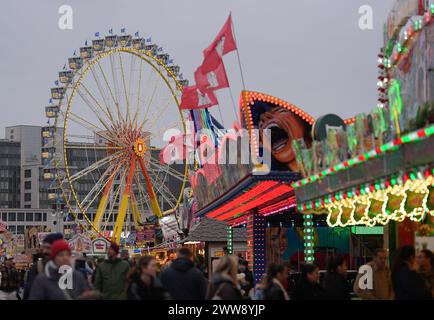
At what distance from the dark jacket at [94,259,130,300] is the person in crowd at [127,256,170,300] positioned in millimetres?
2083

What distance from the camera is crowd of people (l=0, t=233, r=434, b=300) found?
33.8 feet

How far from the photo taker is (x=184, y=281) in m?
11.6

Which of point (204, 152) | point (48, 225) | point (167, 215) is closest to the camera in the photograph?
point (204, 152)

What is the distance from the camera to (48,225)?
5925 inches

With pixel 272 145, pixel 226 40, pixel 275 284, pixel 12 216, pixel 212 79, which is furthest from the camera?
pixel 12 216

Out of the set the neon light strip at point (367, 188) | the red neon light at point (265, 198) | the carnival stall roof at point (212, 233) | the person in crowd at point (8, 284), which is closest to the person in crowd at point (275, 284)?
the neon light strip at point (367, 188)

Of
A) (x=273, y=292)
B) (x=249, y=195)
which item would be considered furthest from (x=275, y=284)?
(x=249, y=195)

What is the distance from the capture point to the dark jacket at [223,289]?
1025cm

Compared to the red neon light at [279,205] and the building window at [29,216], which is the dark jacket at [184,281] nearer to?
the red neon light at [279,205]

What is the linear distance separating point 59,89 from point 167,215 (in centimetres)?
1552

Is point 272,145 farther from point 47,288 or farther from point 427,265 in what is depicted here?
point 47,288

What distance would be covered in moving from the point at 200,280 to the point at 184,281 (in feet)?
0.57
